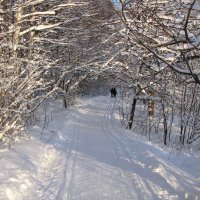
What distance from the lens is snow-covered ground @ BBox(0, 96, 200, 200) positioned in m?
7.86

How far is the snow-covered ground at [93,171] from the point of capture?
7855 millimetres

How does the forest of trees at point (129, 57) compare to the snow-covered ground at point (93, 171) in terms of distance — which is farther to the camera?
the snow-covered ground at point (93, 171)

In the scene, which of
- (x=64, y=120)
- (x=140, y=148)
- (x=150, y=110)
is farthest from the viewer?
(x=64, y=120)

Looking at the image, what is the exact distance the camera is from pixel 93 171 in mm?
9648

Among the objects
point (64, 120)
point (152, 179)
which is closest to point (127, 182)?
point (152, 179)

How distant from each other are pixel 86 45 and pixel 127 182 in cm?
1843

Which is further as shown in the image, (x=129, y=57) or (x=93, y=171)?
(x=129, y=57)

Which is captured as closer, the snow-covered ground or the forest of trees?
the forest of trees

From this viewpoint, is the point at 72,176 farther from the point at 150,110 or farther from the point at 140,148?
the point at 150,110

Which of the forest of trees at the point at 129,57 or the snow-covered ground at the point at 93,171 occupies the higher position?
the forest of trees at the point at 129,57

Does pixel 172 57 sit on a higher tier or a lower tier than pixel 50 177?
higher

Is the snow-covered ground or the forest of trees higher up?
the forest of trees

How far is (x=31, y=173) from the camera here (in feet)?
28.5

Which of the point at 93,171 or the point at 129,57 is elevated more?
the point at 129,57
